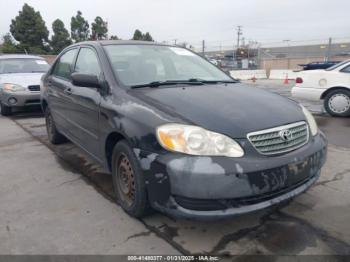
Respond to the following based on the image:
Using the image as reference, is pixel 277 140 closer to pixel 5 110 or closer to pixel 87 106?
pixel 87 106

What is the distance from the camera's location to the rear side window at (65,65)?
14.2ft

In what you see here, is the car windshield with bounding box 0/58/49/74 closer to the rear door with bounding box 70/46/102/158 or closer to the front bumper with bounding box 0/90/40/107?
the front bumper with bounding box 0/90/40/107

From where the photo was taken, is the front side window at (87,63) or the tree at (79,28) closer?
Result: the front side window at (87,63)

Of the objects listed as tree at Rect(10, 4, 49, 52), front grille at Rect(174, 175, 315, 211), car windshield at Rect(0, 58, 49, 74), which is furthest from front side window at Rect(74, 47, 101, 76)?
tree at Rect(10, 4, 49, 52)

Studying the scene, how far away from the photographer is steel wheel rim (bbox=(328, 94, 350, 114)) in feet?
23.7

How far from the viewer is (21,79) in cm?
792

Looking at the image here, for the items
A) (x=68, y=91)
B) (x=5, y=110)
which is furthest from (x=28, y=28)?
(x=68, y=91)

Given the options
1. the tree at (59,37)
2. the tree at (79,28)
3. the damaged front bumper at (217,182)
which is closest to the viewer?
the damaged front bumper at (217,182)

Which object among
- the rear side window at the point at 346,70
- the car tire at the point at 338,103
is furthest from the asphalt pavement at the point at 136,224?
the rear side window at the point at 346,70

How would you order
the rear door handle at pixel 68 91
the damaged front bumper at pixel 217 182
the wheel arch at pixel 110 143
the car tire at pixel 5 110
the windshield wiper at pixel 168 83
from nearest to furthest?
the damaged front bumper at pixel 217 182 < the wheel arch at pixel 110 143 < the windshield wiper at pixel 168 83 < the rear door handle at pixel 68 91 < the car tire at pixel 5 110

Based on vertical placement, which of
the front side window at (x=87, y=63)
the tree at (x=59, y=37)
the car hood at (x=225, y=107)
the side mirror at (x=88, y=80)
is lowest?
the car hood at (x=225, y=107)

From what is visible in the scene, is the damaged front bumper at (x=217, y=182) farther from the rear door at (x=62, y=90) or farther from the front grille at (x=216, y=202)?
the rear door at (x=62, y=90)

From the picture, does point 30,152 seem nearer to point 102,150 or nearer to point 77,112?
point 77,112

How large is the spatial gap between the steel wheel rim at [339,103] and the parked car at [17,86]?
265 inches
